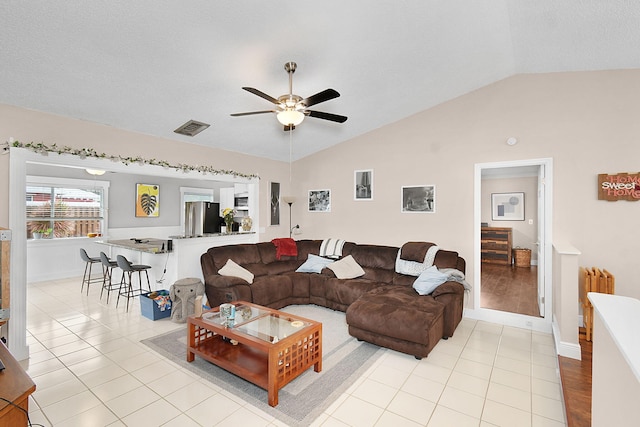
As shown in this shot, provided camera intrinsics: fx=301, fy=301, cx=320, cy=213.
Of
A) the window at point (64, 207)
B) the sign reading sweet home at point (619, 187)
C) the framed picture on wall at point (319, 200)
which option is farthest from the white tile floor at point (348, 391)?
the window at point (64, 207)

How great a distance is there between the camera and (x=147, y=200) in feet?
24.5

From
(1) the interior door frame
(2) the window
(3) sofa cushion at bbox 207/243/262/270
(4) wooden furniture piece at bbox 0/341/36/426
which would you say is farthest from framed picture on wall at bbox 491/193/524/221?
(2) the window

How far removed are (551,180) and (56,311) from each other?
7.04m

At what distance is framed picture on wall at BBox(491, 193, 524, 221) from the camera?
25.8ft

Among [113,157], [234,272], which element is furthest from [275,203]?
[113,157]

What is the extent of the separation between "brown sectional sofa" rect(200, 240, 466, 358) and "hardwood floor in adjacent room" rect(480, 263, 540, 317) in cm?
101

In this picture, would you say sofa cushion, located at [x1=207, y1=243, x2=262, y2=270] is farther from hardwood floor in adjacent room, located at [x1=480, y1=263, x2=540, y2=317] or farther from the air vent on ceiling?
hardwood floor in adjacent room, located at [x1=480, y1=263, x2=540, y2=317]

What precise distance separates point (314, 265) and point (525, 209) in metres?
6.15

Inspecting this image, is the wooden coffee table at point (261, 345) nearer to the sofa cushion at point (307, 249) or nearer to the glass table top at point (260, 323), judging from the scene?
the glass table top at point (260, 323)

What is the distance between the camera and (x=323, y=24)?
2.59m

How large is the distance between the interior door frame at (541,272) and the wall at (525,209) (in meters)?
4.39

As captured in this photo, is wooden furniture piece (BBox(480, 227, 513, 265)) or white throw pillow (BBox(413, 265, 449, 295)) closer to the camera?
white throw pillow (BBox(413, 265, 449, 295))

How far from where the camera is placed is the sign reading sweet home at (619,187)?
337cm

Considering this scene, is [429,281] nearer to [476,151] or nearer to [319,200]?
[476,151]
